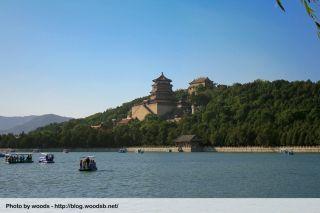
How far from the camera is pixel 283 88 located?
42250mm

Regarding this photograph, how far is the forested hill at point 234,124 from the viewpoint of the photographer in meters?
39.6

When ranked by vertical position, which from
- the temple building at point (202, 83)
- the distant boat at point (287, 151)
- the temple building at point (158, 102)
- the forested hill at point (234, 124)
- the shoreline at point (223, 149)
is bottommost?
the distant boat at point (287, 151)

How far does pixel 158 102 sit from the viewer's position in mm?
59688

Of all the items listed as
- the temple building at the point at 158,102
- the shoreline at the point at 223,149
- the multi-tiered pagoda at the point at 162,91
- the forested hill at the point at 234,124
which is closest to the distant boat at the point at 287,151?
the shoreline at the point at 223,149

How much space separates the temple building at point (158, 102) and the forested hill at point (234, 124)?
2.38 meters

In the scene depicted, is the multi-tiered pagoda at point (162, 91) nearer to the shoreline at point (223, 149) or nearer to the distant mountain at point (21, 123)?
the shoreline at point (223, 149)

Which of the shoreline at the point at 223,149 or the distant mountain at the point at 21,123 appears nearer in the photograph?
the shoreline at the point at 223,149

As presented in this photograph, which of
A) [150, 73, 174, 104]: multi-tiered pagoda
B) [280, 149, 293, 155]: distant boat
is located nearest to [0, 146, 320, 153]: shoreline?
[280, 149, 293, 155]: distant boat

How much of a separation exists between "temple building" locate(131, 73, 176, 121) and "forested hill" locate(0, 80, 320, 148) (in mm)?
2378

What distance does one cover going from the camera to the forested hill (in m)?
39.6

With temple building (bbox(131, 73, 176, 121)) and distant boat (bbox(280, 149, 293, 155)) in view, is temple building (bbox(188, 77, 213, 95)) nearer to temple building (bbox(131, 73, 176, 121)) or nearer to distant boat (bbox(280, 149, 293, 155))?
temple building (bbox(131, 73, 176, 121))

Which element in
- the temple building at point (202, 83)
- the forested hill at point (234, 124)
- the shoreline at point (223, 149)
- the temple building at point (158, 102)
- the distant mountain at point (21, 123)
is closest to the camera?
the shoreline at point (223, 149)
